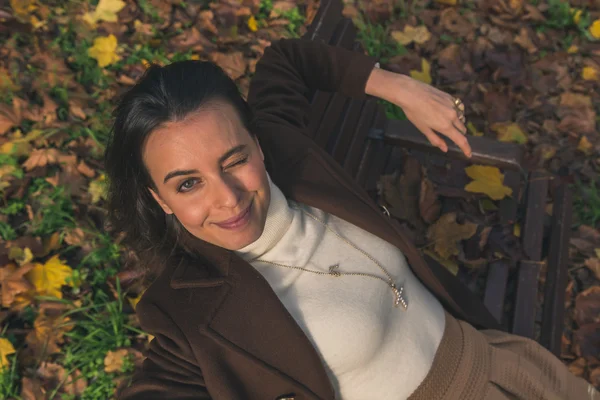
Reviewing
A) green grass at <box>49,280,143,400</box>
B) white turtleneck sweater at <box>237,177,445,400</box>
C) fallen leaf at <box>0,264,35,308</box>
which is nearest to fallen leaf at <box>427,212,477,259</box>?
white turtleneck sweater at <box>237,177,445,400</box>

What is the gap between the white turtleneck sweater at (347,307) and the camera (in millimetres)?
1696

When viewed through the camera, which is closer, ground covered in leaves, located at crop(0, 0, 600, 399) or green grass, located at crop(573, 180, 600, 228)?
ground covered in leaves, located at crop(0, 0, 600, 399)

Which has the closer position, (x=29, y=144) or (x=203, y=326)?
(x=203, y=326)

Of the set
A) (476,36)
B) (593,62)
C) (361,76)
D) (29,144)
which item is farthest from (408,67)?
(29,144)

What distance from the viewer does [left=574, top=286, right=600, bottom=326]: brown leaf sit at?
8.79ft

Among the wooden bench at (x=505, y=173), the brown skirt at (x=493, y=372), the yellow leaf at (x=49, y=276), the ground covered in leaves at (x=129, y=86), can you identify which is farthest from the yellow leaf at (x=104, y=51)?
the brown skirt at (x=493, y=372)

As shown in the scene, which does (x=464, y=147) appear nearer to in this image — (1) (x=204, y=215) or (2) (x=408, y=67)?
(1) (x=204, y=215)

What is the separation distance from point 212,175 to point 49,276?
4.79 feet

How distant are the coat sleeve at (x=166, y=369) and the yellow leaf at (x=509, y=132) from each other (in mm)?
2429

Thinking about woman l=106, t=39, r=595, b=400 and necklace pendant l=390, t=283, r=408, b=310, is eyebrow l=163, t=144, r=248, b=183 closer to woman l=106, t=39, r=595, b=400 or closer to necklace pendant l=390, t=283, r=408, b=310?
woman l=106, t=39, r=595, b=400

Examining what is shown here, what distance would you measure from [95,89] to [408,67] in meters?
1.96

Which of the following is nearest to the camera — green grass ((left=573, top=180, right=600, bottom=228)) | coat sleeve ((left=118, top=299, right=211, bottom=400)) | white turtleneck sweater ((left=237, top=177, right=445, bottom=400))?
coat sleeve ((left=118, top=299, right=211, bottom=400))

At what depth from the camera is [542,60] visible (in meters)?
3.63

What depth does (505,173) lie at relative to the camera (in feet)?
9.22
